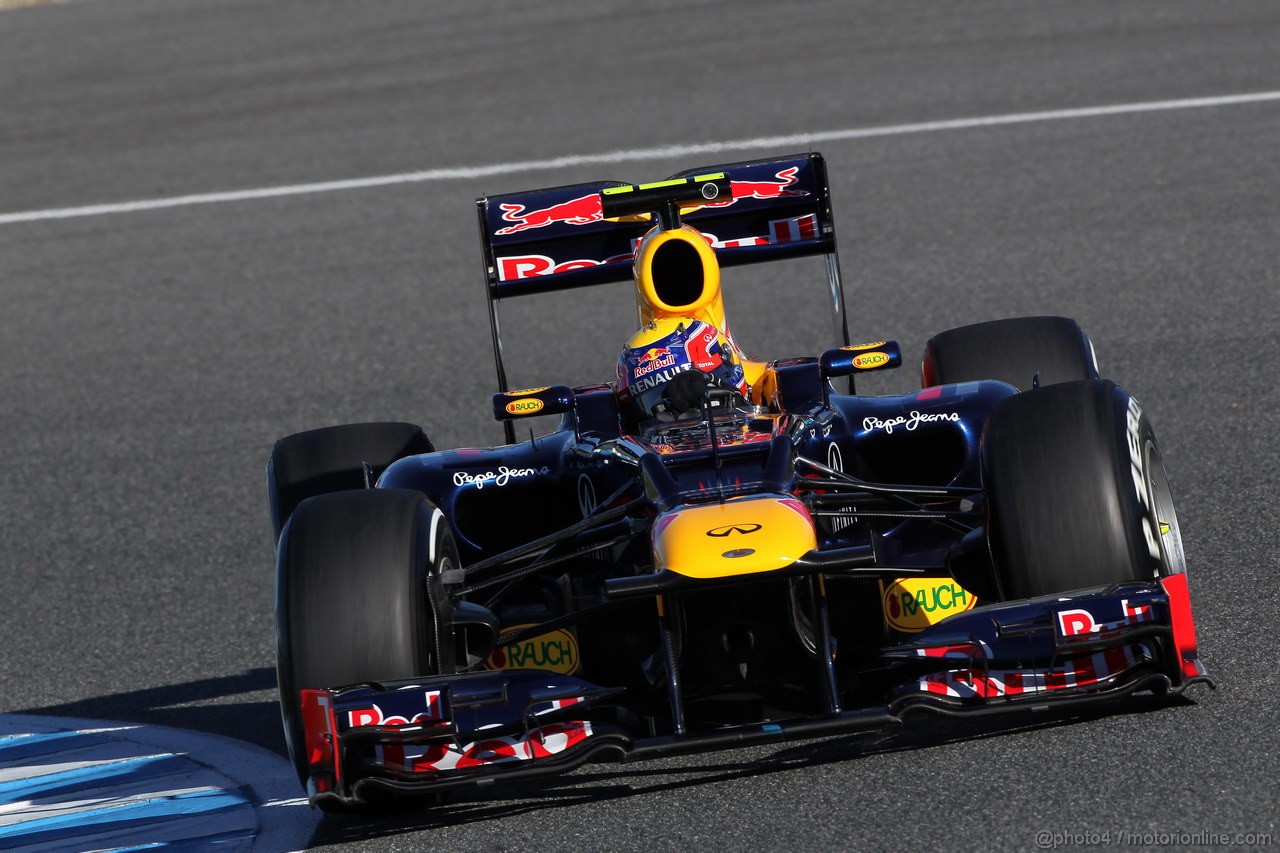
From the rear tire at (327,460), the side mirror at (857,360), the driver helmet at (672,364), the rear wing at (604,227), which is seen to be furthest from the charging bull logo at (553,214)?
the side mirror at (857,360)

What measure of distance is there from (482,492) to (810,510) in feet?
4.23

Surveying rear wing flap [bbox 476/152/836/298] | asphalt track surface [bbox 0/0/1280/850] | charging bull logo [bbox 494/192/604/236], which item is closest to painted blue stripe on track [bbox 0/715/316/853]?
asphalt track surface [bbox 0/0/1280/850]

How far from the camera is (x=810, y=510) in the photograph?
570 centimetres

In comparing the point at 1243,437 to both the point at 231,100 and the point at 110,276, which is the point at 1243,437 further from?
the point at 231,100

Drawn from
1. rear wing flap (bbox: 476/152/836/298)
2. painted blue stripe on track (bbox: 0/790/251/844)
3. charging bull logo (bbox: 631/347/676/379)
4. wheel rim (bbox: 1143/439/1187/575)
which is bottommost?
painted blue stripe on track (bbox: 0/790/251/844)

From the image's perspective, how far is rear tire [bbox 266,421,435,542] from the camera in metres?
7.02

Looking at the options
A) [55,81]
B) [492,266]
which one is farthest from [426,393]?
[55,81]

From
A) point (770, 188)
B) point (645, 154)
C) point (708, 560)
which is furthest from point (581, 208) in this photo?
point (645, 154)

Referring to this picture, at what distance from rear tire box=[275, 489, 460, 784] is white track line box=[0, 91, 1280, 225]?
967 cm

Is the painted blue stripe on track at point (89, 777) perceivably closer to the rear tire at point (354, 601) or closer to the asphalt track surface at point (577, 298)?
the asphalt track surface at point (577, 298)

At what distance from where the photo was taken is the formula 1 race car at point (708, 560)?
5.06 m

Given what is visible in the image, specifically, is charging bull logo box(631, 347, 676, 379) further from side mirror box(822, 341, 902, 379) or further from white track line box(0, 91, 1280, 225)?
white track line box(0, 91, 1280, 225)

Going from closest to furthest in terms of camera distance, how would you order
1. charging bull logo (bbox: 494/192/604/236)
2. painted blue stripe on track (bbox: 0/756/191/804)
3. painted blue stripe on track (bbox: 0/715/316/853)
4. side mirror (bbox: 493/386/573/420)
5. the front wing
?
the front wing → painted blue stripe on track (bbox: 0/715/316/853) → painted blue stripe on track (bbox: 0/756/191/804) → side mirror (bbox: 493/386/573/420) → charging bull logo (bbox: 494/192/604/236)

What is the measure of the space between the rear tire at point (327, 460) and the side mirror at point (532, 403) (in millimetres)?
635
